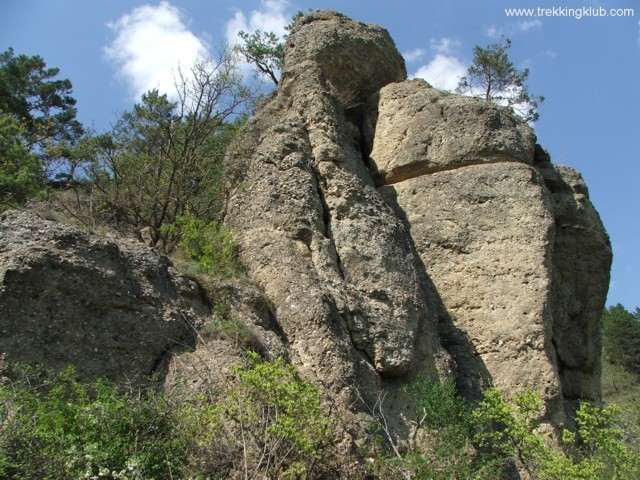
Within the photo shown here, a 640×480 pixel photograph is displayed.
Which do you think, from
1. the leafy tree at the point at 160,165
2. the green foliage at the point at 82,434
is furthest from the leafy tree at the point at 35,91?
the green foliage at the point at 82,434

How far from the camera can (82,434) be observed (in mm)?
6098

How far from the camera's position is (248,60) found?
69.5ft

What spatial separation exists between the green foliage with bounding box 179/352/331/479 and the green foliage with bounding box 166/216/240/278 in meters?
2.93

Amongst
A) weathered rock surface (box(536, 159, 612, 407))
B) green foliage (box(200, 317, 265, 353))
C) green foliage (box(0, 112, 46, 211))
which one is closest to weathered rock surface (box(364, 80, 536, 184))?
weathered rock surface (box(536, 159, 612, 407))

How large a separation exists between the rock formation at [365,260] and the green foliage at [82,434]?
0.71 meters

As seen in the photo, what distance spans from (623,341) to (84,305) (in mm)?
28698

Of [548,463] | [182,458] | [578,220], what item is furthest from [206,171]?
[548,463]

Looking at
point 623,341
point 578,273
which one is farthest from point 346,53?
point 623,341

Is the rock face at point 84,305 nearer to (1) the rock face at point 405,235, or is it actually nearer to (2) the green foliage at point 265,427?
(2) the green foliage at point 265,427

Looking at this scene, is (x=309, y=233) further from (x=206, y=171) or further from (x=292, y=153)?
(x=206, y=171)

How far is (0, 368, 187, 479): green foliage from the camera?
18.8 feet

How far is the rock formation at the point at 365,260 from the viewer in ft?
25.1

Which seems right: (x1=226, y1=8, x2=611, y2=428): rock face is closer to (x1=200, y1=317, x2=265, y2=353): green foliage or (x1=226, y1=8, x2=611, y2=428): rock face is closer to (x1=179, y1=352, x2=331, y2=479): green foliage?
(x1=200, y1=317, x2=265, y2=353): green foliage

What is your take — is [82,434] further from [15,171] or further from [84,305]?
[15,171]
